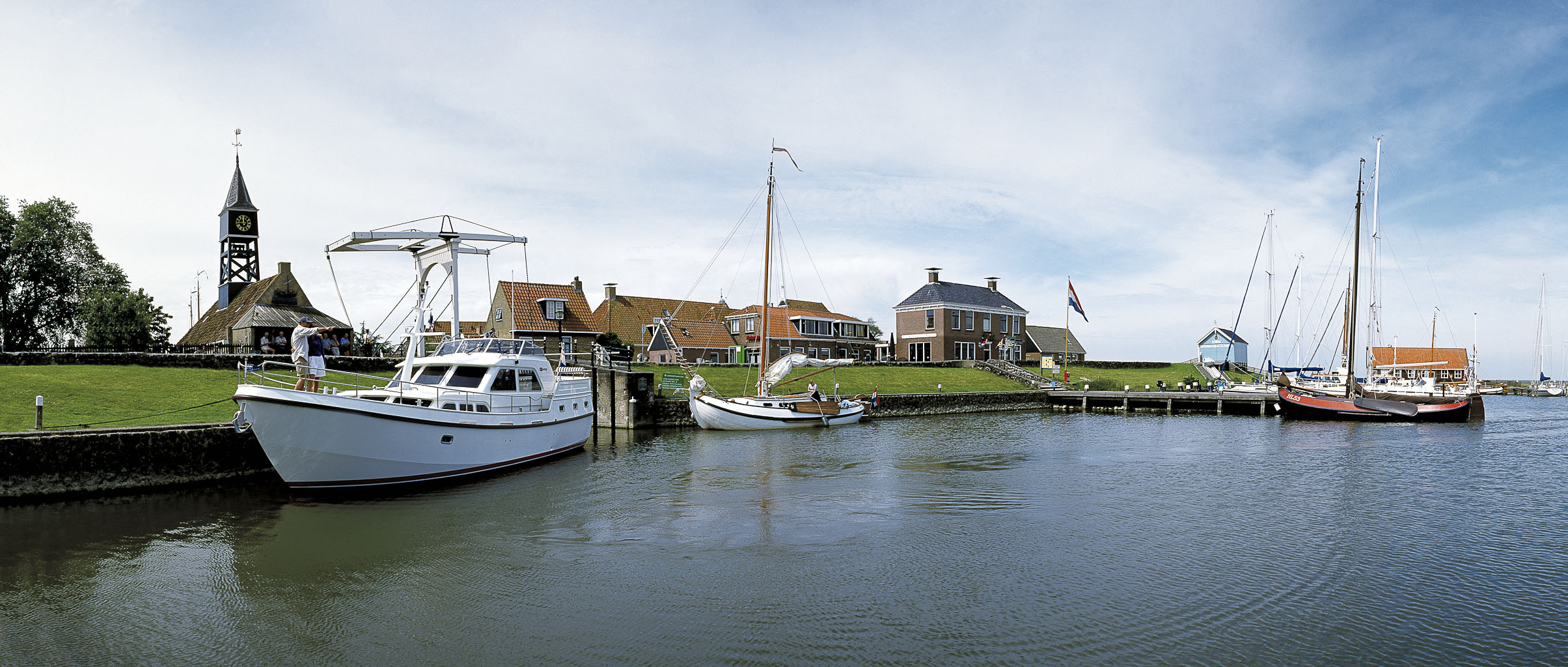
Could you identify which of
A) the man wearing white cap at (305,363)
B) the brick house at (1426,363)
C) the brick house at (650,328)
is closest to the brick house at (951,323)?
the brick house at (650,328)

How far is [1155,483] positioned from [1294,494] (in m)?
3.17

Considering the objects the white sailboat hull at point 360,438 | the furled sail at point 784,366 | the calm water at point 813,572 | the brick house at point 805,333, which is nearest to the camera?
the calm water at point 813,572

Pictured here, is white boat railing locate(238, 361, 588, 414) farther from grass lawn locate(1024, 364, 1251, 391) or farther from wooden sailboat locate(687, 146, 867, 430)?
grass lawn locate(1024, 364, 1251, 391)

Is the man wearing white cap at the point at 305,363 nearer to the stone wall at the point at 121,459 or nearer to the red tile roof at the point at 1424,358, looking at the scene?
the stone wall at the point at 121,459

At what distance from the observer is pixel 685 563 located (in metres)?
12.5

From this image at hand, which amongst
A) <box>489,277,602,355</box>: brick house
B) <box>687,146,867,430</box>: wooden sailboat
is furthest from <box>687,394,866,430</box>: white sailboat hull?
<box>489,277,602,355</box>: brick house

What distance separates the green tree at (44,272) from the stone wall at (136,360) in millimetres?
26381

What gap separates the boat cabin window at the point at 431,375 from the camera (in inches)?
860

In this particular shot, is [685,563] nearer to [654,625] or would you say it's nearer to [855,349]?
[654,625]

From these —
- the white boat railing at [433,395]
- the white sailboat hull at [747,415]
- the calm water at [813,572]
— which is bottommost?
the calm water at [813,572]

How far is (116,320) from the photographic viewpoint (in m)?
46.6

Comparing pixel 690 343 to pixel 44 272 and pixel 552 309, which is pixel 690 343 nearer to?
pixel 552 309

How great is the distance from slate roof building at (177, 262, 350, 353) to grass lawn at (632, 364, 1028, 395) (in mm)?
21093

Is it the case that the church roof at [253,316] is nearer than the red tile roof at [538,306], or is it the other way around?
the church roof at [253,316]
